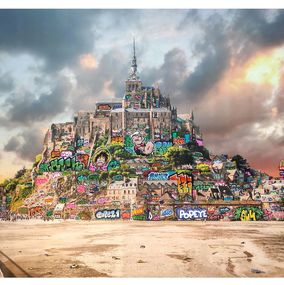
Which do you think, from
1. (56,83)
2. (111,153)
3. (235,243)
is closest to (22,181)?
(111,153)

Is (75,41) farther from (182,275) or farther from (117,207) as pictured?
(182,275)

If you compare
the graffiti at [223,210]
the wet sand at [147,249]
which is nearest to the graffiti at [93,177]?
the wet sand at [147,249]

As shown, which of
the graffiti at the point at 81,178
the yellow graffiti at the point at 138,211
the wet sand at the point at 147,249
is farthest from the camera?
the graffiti at the point at 81,178

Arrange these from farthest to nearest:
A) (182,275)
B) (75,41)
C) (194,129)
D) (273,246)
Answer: (194,129) < (75,41) < (273,246) < (182,275)

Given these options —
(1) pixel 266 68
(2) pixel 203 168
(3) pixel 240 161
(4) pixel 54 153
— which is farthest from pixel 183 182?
(4) pixel 54 153

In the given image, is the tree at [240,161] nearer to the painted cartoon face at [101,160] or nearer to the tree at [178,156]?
the tree at [178,156]

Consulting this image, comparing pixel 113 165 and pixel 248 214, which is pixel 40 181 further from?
pixel 248 214

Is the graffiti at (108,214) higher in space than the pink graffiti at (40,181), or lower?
lower
